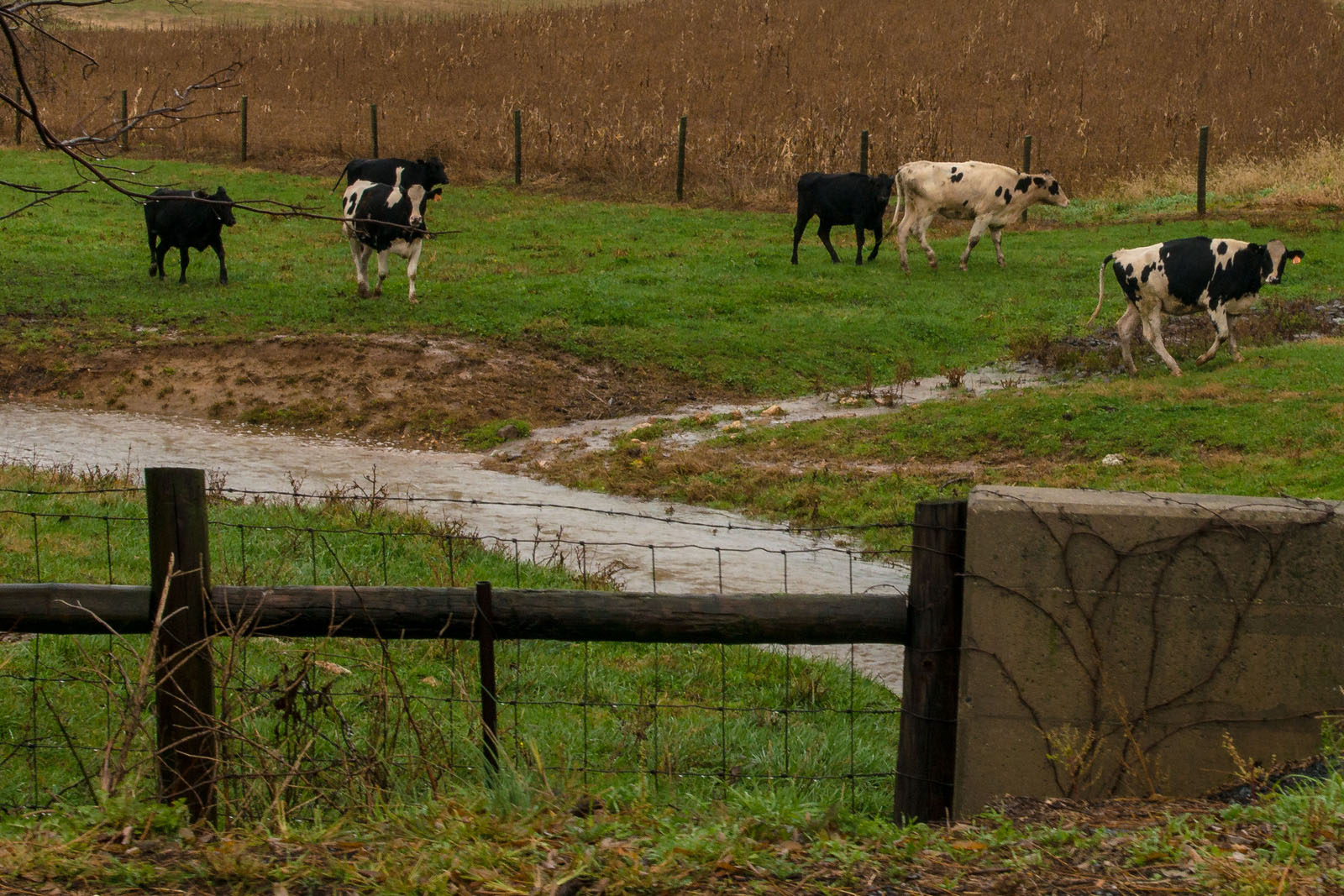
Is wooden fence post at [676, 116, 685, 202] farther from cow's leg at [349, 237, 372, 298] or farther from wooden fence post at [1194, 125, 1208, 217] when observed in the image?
cow's leg at [349, 237, 372, 298]

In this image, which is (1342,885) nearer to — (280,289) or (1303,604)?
(1303,604)

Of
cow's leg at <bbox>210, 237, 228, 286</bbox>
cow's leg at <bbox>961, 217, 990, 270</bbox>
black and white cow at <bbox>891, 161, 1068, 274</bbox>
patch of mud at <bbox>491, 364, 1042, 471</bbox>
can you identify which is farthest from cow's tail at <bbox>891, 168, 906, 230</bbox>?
cow's leg at <bbox>210, 237, 228, 286</bbox>

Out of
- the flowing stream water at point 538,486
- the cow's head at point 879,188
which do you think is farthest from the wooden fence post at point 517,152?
the flowing stream water at point 538,486

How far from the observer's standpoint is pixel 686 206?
93.7 ft

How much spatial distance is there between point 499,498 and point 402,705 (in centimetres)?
711

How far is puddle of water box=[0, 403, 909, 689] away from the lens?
9.66 meters

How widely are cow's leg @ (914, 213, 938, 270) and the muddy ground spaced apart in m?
8.24

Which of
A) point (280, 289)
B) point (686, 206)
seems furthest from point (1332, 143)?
point (280, 289)

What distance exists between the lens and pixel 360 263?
19219 mm

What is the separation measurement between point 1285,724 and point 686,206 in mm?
24834

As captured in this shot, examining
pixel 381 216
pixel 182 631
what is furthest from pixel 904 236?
pixel 182 631

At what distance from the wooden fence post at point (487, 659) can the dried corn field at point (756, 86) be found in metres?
25.6

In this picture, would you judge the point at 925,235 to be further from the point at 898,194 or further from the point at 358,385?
the point at 358,385

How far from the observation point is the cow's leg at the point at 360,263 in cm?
1903
